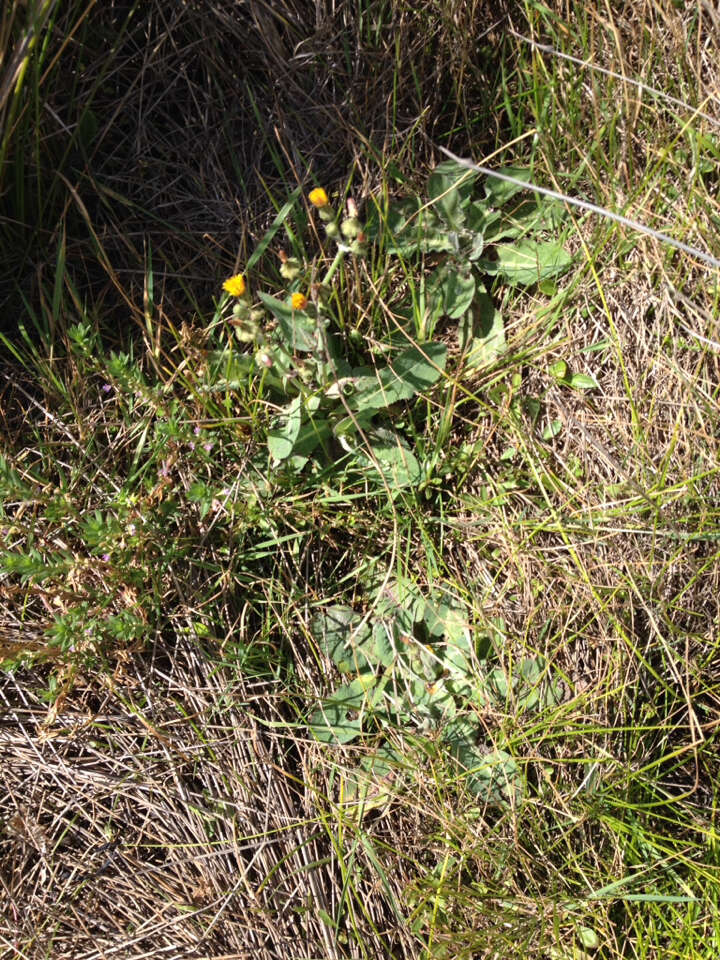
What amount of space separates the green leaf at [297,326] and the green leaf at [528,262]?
0.46m

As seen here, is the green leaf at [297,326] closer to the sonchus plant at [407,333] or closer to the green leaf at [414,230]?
the sonchus plant at [407,333]

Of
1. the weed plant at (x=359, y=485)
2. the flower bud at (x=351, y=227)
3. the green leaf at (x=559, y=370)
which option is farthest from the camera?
the green leaf at (x=559, y=370)

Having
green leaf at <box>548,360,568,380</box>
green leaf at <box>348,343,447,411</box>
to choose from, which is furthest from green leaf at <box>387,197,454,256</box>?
green leaf at <box>548,360,568,380</box>

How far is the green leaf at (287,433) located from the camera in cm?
188

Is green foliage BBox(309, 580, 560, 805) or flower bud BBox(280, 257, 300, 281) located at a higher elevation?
flower bud BBox(280, 257, 300, 281)

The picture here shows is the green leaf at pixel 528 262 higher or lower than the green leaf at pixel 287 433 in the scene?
higher

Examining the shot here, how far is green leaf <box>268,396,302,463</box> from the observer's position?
1.88 m

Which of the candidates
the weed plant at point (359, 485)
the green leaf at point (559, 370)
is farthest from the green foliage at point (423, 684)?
the green leaf at point (559, 370)

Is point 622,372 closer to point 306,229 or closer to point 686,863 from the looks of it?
point 306,229

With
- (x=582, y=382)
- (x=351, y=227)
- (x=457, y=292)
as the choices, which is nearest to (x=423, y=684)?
(x=582, y=382)

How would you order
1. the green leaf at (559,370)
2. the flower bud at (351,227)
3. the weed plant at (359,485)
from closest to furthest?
the flower bud at (351,227)
the weed plant at (359,485)
the green leaf at (559,370)

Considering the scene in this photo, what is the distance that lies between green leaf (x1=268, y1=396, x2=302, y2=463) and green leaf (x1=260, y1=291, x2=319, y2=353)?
0.12 meters

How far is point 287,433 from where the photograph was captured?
6.24ft

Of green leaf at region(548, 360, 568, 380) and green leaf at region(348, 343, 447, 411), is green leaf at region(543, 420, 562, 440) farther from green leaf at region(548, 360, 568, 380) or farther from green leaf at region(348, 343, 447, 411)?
green leaf at region(348, 343, 447, 411)
